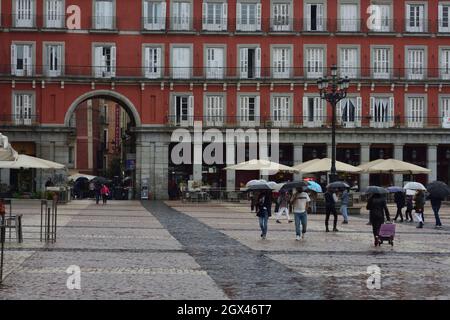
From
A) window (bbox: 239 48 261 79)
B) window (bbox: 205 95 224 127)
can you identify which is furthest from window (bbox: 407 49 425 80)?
window (bbox: 205 95 224 127)

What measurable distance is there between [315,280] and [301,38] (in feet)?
154

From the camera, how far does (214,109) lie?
60.2 m

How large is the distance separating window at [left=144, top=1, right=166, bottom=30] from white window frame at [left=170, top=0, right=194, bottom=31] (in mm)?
708

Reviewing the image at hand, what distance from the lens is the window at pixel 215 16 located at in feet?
197

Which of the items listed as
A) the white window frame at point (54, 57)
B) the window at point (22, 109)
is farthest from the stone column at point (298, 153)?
the window at point (22, 109)

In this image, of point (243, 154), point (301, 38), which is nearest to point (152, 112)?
point (243, 154)

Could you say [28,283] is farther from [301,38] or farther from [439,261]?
[301,38]

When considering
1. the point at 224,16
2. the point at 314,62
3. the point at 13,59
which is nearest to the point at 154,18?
the point at 224,16

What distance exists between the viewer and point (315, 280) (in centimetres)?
1502

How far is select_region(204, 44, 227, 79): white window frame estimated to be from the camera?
59969 mm

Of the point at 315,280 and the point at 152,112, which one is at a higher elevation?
the point at 152,112

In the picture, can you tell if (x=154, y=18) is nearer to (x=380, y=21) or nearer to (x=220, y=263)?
(x=380, y=21)

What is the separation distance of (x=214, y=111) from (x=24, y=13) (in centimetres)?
1513

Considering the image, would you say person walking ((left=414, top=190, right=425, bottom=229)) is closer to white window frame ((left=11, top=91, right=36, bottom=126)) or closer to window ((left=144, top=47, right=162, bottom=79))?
window ((left=144, top=47, right=162, bottom=79))
